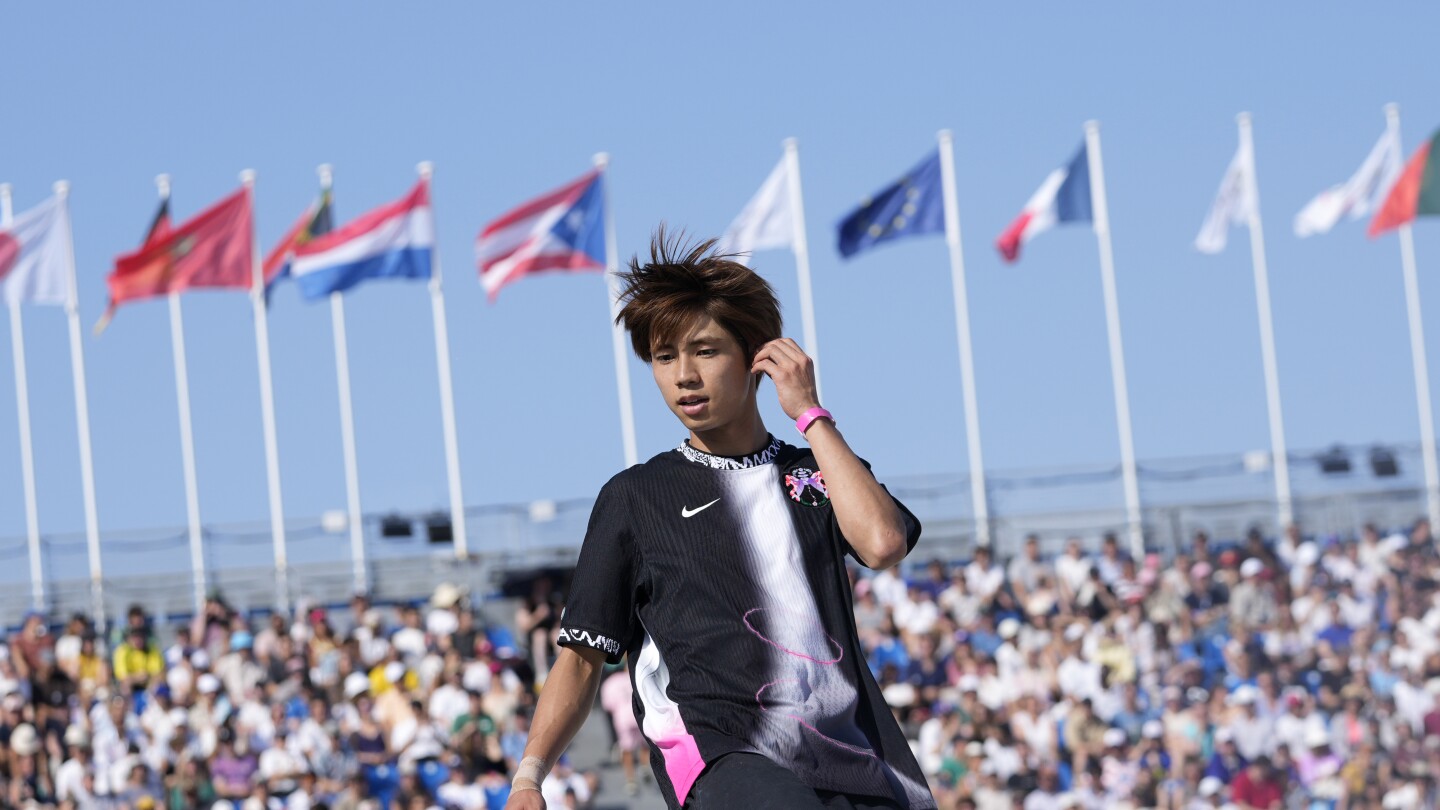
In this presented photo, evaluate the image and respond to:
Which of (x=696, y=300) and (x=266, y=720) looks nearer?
(x=696, y=300)

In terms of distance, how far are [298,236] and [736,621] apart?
2058cm

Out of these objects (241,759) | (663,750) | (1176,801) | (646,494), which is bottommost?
(1176,801)

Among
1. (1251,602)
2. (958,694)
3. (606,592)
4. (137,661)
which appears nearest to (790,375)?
(606,592)

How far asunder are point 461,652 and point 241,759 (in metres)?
2.27

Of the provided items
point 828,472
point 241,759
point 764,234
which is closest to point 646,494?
point 828,472

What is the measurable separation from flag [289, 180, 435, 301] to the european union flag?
16.8 ft

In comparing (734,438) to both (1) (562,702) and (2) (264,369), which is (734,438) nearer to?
(1) (562,702)

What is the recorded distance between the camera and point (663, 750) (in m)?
3.63

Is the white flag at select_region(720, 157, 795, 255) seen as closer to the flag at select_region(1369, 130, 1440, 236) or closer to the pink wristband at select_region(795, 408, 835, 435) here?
the flag at select_region(1369, 130, 1440, 236)

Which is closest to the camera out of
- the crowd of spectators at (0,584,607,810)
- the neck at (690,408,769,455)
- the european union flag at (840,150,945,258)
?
the neck at (690,408,769,455)

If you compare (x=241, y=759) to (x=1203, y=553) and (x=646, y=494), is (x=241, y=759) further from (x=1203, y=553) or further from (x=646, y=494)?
(x=646, y=494)

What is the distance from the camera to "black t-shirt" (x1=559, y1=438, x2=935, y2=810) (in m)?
3.50

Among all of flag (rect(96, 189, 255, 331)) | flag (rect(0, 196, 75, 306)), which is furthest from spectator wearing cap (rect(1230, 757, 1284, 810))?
flag (rect(0, 196, 75, 306))

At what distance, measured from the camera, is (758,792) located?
3.39m
